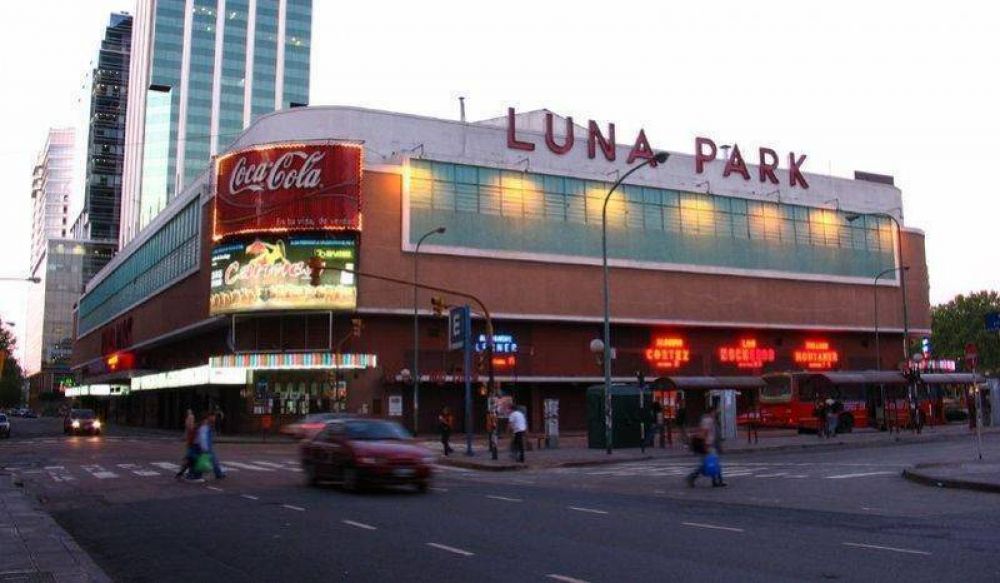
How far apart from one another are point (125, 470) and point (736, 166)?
178 ft

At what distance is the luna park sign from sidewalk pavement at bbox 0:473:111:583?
4929 cm

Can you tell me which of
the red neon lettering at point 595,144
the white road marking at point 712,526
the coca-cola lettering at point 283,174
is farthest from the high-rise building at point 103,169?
the white road marking at point 712,526

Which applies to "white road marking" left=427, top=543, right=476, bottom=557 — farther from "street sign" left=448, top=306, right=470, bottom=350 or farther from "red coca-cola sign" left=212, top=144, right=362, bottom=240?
"red coca-cola sign" left=212, top=144, right=362, bottom=240

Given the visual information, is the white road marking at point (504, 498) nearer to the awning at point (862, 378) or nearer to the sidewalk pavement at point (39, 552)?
the sidewalk pavement at point (39, 552)

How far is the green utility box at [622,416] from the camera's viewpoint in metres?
36.1

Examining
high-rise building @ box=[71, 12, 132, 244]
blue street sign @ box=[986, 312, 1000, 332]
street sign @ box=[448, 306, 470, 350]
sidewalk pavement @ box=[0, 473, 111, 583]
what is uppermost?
high-rise building @ box=[71, 12, 132, 244]

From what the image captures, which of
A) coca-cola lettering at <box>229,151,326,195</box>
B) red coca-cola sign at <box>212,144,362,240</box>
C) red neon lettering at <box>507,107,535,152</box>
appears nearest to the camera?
red coca-cola sign at <box>212,144,362,240</box>

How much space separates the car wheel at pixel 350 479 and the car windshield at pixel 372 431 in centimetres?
85

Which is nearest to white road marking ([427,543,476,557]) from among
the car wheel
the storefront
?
the car wheel

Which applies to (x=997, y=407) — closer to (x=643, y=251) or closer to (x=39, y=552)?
(x=643, y=251)

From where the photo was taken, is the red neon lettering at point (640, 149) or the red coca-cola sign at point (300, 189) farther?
the red neon lettering at point (640, 149)

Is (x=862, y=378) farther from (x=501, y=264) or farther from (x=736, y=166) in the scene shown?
(x=736, y=166)

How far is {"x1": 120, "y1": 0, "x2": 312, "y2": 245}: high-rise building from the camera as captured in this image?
501 feet

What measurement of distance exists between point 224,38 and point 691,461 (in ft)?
475
